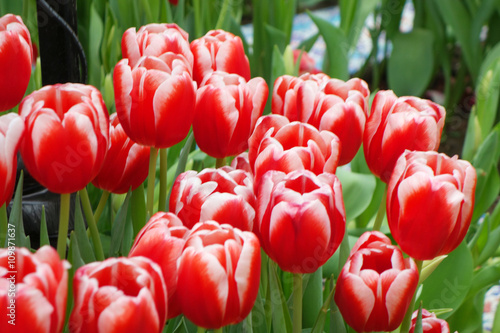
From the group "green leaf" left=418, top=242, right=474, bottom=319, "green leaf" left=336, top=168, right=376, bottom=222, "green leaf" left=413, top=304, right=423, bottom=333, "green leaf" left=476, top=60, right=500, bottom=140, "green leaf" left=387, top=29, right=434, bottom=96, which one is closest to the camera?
"green leaf" left=413, top=304, right=423, bottom=333

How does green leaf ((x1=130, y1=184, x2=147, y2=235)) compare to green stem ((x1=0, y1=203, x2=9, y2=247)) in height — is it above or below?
below

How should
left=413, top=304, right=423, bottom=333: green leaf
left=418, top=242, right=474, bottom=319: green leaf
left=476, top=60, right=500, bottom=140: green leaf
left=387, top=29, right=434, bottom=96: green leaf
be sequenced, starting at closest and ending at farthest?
left=413, top=304, right=423, bottom=333: green leaf, left=418, top=242, right=474, bottom=319: green leaf, left=476, top=60, right=500, bottom=140: green leaf, left=387, top=29, right=434, bottom=96: green leaf

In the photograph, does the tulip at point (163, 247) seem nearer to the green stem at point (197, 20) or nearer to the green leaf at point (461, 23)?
the green stem at point (197, 20)

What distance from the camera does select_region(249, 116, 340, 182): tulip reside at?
0.47m

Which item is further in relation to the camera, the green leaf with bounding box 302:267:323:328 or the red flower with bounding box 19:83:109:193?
the green leaf with bounding box 302:267:323:328

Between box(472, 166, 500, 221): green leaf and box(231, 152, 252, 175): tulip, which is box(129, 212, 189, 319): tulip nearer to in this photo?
box(231, 152, 252, 175): tulip

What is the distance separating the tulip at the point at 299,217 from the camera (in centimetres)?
43

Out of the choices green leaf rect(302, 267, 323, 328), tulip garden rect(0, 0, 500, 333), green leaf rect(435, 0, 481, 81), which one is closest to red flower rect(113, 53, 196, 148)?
tulip garden rect(0, 0, 500, 333)

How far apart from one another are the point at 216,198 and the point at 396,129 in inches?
6.9

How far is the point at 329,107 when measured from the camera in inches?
22.5

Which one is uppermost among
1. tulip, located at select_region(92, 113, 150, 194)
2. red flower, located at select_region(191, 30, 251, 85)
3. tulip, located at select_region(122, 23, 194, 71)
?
tulip, located at select_region(122, 23, 194, 71)

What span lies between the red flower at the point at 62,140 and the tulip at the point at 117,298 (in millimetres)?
113

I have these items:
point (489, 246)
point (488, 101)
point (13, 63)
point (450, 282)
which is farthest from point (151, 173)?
point (488, 101)

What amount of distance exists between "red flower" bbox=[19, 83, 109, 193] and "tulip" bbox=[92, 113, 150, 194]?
0.10 metres
